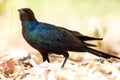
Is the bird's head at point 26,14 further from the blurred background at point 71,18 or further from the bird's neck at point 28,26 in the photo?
the blurred background at point 71,18

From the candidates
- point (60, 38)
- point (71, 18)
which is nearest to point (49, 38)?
point (60, 38)

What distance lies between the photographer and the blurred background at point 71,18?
3250 mm

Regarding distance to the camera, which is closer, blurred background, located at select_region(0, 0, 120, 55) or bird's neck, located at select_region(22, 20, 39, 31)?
bird's neck, located at select_region(22, 20, 39, 31)

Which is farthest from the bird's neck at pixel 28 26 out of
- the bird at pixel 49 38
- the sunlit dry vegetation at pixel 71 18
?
the sunlit dry vegetation at pixel 71 18

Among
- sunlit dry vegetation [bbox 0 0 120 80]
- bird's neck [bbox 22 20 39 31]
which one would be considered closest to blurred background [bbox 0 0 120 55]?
sunlit dry vegetation [bbox 0 0 120 80]

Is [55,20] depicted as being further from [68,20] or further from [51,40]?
[51,40]

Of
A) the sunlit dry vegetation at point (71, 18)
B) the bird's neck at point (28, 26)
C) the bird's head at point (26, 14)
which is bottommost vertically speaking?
the sunlit dry vegetation at point (71, 18)

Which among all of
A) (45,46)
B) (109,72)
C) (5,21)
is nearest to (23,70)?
(45,46)

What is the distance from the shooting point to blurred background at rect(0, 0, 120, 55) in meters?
3.25

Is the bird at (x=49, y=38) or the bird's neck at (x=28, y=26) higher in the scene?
the bird's neck at (x=28, y=26)

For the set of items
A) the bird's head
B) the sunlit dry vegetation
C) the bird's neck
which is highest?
the bird's head

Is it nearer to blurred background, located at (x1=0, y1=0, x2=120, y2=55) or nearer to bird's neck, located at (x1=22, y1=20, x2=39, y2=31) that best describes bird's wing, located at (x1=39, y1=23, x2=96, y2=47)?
bird's neck, located at (x1=22, y1=20, x2=39, y2=31)

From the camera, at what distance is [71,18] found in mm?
3305

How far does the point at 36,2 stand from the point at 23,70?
711mm
